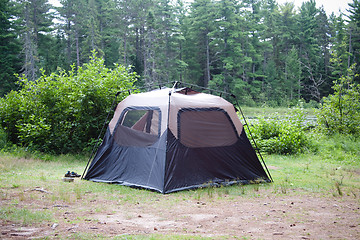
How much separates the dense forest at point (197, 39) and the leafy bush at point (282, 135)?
945 inches

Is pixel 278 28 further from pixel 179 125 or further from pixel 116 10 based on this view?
pixel 179 125

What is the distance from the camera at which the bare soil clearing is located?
4.12 m

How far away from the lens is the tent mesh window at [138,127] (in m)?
7.12

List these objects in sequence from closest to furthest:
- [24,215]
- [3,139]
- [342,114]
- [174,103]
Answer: [24,215] < [174,103] < [3,139] < [342,114]

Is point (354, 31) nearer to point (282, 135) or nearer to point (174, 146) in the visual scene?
point (282, 135)

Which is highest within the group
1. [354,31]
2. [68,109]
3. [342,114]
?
[354,31]

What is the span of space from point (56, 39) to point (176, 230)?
42544 millimetres

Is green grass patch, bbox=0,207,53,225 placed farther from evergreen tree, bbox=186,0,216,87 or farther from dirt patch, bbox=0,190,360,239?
evergreen tree, bbox=186,0,216,87

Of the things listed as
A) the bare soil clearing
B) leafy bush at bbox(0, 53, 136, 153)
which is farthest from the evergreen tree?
the bare soil clearing

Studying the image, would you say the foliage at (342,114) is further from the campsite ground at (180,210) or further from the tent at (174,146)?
the tent at (174,146)

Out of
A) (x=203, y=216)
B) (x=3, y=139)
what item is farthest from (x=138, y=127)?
(x=3, y=139)

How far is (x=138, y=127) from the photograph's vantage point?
738cm

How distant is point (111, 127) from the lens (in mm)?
7793

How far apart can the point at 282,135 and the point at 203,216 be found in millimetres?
6985
